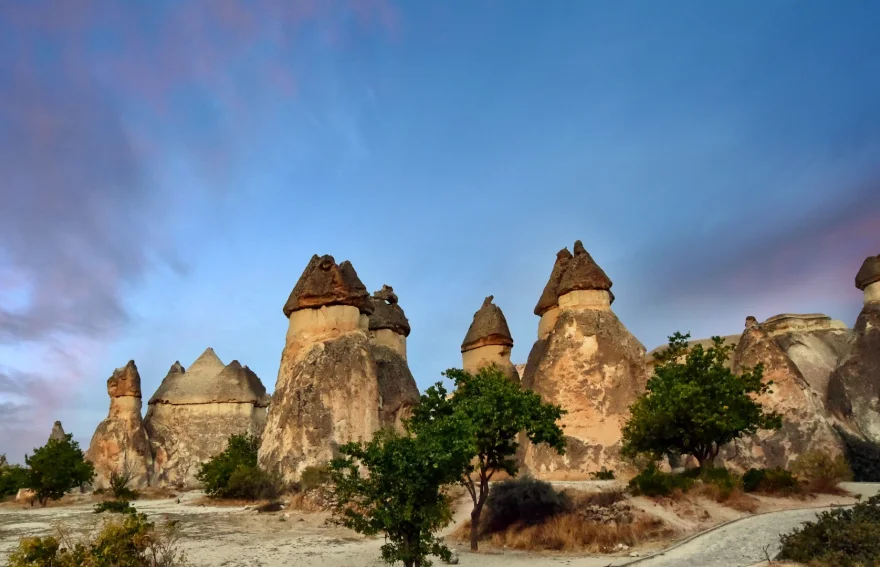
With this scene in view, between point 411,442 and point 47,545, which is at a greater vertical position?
point 411,442

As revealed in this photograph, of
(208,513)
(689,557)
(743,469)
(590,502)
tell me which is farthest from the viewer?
(743,469)

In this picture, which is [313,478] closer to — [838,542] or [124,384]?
[838,542]

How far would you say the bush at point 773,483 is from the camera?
53.1 ft

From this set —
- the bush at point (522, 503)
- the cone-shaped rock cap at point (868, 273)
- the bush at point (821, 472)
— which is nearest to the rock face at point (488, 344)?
the bush at point (821, 472)

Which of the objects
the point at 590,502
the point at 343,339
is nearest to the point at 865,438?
the point at 590,502

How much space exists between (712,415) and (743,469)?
8453 millimetres

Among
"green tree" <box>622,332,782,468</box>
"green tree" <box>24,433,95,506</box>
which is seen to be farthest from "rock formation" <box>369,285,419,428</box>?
"green tree" <box>24,433,95,506</box>

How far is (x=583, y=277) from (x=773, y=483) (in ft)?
Answer: 38.1

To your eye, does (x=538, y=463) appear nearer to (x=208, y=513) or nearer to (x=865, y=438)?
(x=208, y=513)

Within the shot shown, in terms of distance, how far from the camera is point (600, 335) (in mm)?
24703

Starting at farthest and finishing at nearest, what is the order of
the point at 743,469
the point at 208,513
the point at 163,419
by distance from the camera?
the point at 163,419
the point at 743,469
the point at 208,513

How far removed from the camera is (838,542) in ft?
25.9

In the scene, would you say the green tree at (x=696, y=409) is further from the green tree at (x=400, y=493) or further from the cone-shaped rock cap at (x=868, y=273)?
the cone-shaped rock cap at (x=868, y=273)

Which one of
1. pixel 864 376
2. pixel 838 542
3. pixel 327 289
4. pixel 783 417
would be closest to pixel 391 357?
pixel 327 289
